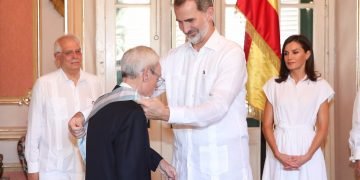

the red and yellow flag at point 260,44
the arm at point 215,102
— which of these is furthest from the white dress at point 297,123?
the arm at point 215,102

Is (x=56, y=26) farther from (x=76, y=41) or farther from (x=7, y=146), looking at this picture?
(x=76, y=41)

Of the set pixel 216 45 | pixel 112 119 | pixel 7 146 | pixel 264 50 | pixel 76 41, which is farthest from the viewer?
pixel 7 146

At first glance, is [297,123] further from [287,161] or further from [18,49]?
[18,49]

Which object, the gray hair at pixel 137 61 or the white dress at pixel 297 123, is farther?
the white dress at pixel 297 123

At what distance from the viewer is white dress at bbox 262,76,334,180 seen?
377cm

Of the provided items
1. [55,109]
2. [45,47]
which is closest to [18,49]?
[45,47]

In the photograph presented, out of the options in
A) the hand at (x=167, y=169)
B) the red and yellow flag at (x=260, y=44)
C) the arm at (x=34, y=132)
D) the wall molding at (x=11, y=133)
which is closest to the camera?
the hand at (x=167, y=169)

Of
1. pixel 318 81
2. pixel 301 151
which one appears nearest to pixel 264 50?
pixel 318 81

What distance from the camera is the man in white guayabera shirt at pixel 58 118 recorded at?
3.48 m

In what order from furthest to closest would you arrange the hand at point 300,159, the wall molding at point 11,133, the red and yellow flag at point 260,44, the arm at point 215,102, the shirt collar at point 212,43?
the wall molding at point 11,133 → the red and yellow flag at point 260,44 → the hand at point 300,159 → the shirt collar at point 212,43 → the arm at point 215,102

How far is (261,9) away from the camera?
454 centimetres

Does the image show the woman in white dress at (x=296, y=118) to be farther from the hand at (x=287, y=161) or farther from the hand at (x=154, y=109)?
the hand at (x=154, y=109)

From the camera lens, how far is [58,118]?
3.54 meters

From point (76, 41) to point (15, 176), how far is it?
2.07 meters
